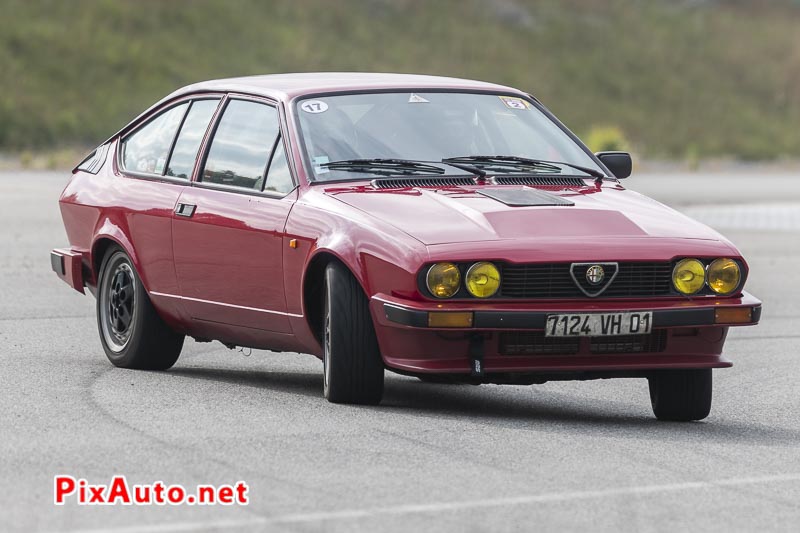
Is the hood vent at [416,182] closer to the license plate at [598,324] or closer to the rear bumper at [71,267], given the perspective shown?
the license plate at [598,324]

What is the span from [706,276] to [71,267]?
3985 millimetres

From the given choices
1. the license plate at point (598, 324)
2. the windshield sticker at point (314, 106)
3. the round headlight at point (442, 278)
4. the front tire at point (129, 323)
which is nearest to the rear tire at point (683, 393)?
the license plate at point (598, 324)

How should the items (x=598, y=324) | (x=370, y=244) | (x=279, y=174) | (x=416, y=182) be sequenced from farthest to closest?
1. (x=279, y=174)
2. (x=416, y=182)
3. (x=370, y=244)
4. (x=598, y=324)

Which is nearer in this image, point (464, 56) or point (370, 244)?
point (370, 244)

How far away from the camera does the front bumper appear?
286 inches

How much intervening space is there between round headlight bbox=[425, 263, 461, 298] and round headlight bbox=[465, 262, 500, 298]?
51 mm

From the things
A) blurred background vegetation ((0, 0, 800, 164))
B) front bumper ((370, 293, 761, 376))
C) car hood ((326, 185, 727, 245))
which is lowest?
blurred background vegetation ((0, 0, 800, 164))

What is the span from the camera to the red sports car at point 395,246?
738 centimetres

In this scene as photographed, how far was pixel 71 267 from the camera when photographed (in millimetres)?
9977

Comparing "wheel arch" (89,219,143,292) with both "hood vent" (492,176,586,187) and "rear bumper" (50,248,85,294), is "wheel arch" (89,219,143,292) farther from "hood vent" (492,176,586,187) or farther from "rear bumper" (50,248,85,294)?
"hood vent" (492,176,586,187)

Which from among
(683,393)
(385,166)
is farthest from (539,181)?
(683,393)

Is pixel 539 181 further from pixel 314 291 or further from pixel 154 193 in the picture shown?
pixel 154 193

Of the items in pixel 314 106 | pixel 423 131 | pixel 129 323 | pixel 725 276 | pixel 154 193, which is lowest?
pixel 129 323

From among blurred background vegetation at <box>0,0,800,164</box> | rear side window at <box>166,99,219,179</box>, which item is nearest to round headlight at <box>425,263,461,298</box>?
rear side window at <box>166,99,219,179</box>
